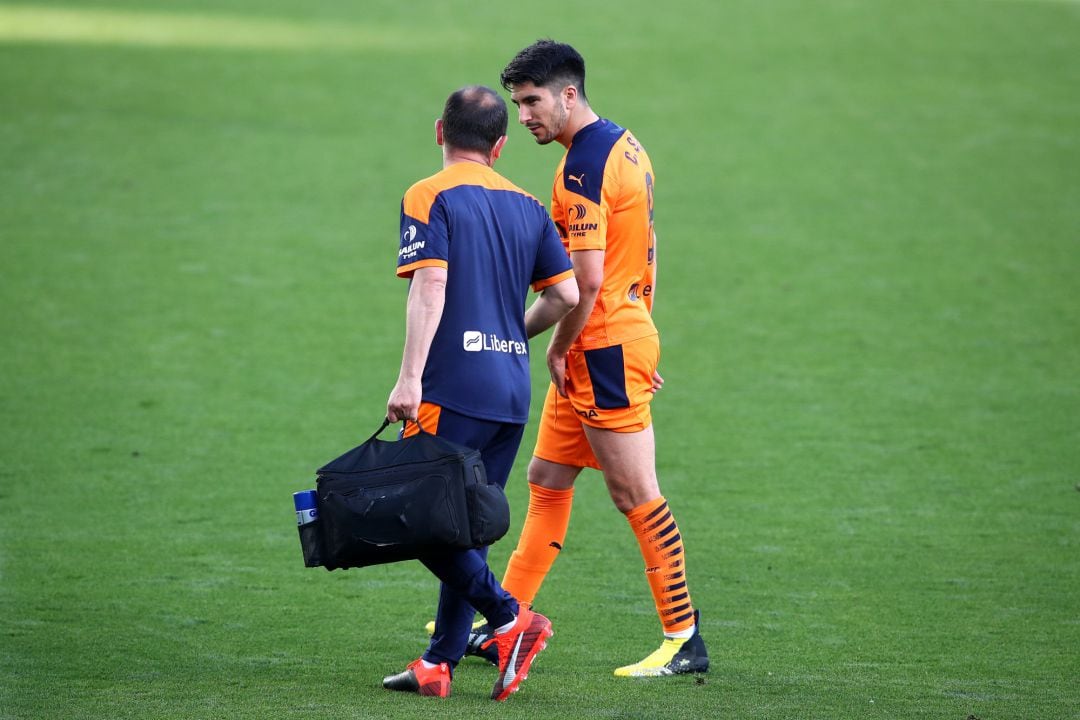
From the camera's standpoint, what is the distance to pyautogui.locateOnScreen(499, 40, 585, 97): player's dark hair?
457cm

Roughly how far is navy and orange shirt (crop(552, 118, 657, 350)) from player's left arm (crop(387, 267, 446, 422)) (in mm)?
659

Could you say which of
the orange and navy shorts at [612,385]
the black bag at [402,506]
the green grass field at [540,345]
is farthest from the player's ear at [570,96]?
the green grass field at [540,345]

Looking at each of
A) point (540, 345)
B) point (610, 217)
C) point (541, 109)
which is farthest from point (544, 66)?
point (540, 345)

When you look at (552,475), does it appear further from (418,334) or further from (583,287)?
(418,334)

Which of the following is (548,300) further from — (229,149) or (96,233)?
(229,149)

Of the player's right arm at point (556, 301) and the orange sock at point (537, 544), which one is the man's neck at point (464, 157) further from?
the orange sock at point (537, 544)

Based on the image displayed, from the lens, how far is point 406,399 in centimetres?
407

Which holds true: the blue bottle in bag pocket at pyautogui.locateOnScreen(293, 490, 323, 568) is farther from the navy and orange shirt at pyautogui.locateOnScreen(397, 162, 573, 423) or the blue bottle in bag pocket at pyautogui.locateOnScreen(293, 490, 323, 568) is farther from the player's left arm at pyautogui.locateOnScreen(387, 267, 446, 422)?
the navy and orange shirt at pyautogui.locateOnScreen(397, 162, 573, 423)

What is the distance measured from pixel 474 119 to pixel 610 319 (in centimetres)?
86

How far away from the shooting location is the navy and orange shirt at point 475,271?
4180mm

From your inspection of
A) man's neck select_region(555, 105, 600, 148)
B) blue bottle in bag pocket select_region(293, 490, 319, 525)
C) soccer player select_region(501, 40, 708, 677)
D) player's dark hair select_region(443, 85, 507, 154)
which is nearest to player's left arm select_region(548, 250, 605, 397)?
soccer player select_region(501, 40, 708, 677)

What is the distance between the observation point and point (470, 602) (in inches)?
Answer: 167

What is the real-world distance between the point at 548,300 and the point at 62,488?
3.60m

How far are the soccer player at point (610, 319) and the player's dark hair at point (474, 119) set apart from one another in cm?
31
